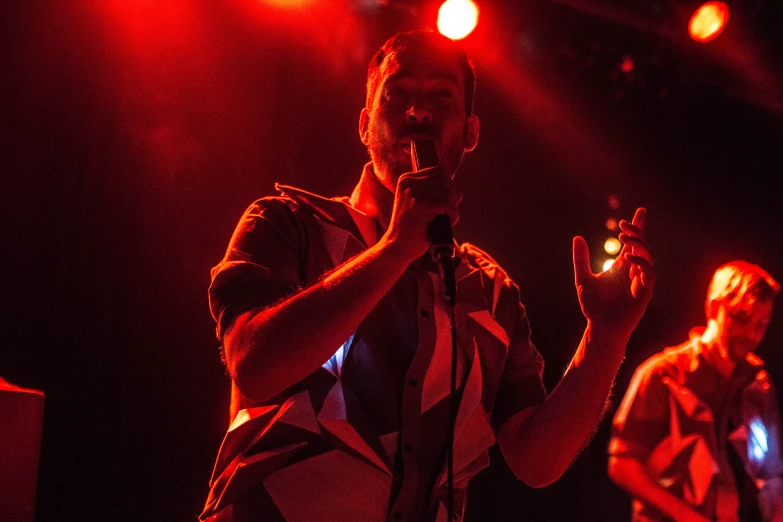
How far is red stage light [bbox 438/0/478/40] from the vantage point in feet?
13.2

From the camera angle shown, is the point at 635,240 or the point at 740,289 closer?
the point at 635,240

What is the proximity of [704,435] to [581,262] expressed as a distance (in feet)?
6.20

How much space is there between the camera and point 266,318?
1333 millimetres

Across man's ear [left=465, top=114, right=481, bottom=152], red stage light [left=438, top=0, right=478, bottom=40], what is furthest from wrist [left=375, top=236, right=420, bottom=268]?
red stage light [left=438, top=0, right=478, bottom=40]

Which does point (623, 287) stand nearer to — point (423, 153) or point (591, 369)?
point (591, 369)

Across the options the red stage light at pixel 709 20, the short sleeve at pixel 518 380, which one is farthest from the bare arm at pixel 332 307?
the red stage light at pixel 709 20

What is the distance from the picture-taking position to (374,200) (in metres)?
1.77

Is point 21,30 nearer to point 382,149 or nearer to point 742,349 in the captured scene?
point 382,149

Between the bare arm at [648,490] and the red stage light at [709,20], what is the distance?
262 centimetres

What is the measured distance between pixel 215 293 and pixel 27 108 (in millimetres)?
1899

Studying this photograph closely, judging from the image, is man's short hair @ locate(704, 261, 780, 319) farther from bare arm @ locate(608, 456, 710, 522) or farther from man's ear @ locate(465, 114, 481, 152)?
man's ear @ locate(465, 114, 481, 152)

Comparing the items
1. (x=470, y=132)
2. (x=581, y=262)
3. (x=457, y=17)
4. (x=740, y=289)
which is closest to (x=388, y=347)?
(x=581, y=262)

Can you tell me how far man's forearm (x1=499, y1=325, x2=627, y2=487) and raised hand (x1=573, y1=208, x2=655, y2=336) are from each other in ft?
0.12

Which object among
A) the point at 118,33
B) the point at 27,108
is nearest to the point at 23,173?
the point at 27,108
